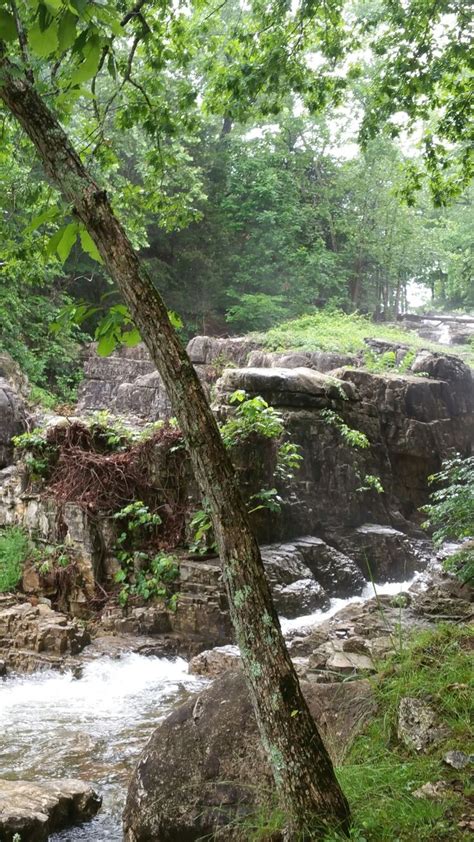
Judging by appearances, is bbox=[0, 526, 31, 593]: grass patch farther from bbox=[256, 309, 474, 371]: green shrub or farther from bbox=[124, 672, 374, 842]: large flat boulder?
bbox=[256, 309, 474, 371]: green shrub

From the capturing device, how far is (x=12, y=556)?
352 inches

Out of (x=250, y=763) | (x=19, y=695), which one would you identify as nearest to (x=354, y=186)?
(x=19, y=695)

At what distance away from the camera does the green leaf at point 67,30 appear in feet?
5.73

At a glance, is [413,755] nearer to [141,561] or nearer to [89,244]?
[89,244]

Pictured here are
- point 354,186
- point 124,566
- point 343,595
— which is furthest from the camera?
point 354,186

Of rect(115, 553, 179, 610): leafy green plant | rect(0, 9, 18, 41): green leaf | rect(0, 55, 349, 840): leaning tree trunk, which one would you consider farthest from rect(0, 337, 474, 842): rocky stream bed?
rect(0, 9, 18, 41): green leaf

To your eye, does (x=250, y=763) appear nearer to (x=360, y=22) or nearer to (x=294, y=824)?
(x=294, y=824)

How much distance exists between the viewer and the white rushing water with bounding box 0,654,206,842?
15.2 ft

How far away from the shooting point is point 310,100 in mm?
6660

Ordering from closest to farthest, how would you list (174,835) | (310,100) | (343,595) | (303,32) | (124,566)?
(174,835) → (303,32) → (310,100) → (124,566) → (343,595)

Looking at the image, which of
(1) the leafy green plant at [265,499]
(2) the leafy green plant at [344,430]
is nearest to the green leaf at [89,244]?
(1) the leafy green plant at [265,499]

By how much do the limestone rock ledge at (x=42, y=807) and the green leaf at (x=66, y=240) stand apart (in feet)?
10.3

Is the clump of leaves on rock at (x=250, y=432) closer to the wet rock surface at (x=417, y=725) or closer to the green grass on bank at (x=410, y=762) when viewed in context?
the green grass on bank at (x=410, y=762)

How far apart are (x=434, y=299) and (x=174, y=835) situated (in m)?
34.3
